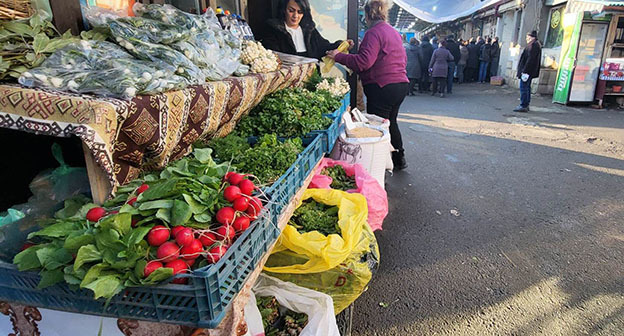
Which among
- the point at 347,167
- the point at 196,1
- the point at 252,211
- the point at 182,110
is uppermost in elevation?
the point at 196,1

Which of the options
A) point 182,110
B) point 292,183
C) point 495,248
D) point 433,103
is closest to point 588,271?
point 495,248

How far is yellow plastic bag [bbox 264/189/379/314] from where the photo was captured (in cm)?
194

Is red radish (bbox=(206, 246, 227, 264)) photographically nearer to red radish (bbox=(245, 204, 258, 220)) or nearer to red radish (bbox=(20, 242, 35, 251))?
red radish (bbox=(245, 204, 258, 220))

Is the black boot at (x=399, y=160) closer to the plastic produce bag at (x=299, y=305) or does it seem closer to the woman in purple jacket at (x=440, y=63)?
the plastic produce bag at (x=299, y=305)

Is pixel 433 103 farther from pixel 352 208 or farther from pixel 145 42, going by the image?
pixel 145 42

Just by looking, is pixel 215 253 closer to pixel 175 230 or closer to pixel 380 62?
pixel 175 230

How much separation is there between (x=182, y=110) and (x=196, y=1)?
2249 millimetres

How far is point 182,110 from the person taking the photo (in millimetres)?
1766

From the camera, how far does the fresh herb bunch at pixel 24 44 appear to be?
1.44 metres

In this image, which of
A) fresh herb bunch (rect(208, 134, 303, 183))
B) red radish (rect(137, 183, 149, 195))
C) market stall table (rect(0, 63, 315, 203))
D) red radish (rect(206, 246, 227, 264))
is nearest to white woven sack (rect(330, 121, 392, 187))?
fresh herb bunch (rect(208, 134, 303, 183))

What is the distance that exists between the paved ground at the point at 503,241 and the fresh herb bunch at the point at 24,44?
228 centimetres

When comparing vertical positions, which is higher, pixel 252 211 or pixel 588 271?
pixel 252 211

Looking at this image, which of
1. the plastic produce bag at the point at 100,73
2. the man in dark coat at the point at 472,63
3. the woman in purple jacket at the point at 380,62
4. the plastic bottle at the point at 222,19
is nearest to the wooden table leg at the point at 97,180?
the plastic produce bag at the point at 100,73

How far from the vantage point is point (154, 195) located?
1.32 metres
